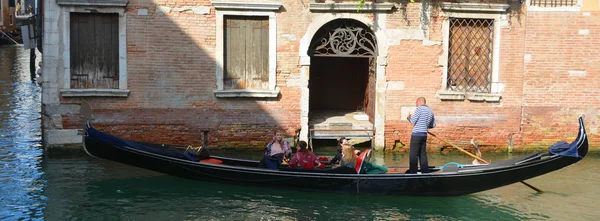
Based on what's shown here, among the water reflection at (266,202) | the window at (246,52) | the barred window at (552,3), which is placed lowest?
the water reflection at (266,202)

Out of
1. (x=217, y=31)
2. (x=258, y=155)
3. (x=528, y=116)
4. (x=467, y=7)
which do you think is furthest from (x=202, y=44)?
(x=528, y=116)

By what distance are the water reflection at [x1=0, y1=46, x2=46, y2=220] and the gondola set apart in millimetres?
929

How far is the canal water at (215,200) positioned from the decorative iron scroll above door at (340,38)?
10.0 ft

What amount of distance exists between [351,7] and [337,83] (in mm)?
3091

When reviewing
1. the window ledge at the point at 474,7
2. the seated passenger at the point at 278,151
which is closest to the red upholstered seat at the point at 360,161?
Result: the seated passenger at the point at 278,151

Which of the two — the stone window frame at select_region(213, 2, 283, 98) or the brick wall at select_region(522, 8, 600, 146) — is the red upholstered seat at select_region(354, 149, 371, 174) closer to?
the stone window frame at select_region(213, 2, 283, 98)

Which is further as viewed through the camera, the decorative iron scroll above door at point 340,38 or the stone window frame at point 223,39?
the decorative iron scroll above door at point 340,38

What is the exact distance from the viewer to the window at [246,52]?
11375mm

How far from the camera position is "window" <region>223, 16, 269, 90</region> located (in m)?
11.4

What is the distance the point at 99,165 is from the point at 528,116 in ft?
20.7

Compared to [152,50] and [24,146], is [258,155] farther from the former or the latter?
[24,146]

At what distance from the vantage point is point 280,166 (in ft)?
30.5

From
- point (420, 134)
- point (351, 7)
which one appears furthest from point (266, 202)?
point (351, 7)

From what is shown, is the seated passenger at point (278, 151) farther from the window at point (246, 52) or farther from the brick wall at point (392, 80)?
the window at point (246, 52)
